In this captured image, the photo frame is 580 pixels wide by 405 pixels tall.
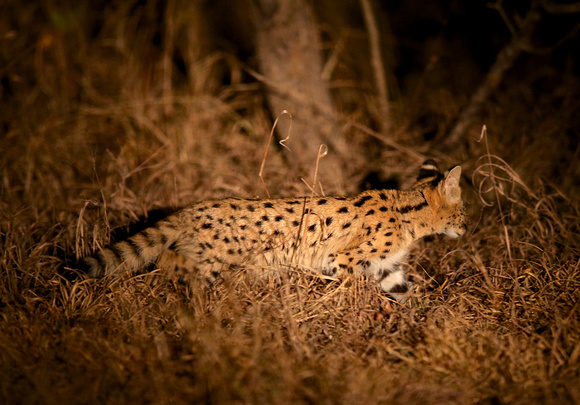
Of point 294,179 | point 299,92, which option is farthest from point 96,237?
point 299,92

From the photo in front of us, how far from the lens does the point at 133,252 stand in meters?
4.29

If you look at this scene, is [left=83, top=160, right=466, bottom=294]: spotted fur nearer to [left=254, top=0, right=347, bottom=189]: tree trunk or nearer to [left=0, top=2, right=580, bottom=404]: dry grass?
[left=0, top=2, right=580, bottom=404]: dry grass

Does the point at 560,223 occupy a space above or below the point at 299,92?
below

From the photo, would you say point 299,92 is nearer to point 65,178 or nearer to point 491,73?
point 491,73

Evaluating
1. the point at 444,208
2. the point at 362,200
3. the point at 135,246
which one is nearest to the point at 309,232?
the point at 362,200

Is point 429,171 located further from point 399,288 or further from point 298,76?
point 298,76

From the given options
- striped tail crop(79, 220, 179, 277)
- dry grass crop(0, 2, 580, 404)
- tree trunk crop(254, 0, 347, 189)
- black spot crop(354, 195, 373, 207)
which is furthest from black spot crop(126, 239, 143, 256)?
tree trunk crop(254, 0, 347, 189)

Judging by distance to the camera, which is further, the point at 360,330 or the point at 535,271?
the point at 535,271

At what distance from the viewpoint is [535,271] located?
459cm

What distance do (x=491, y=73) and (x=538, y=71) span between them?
287 centimetres

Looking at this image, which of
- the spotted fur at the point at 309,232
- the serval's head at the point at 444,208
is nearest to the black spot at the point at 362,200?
the spotted fur at the point at 309,232

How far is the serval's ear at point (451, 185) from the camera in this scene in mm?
4680

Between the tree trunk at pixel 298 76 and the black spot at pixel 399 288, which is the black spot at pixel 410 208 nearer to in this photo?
the black spot at pixel 399 288

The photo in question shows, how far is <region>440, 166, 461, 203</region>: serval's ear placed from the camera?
468 cm
